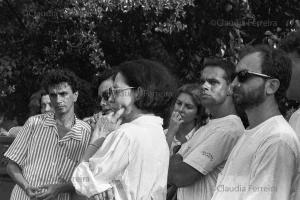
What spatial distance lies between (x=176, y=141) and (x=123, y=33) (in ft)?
12.3

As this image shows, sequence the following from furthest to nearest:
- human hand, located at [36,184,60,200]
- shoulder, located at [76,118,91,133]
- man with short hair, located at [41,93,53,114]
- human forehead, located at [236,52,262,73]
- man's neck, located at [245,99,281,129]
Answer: man with short hair, located at [41,93,53,114] → shoulder, located at [76,118,91,133] → human hand, located at [36,184,60,200] → human forehead, located at [236,52,262,73] → man's neck, located at [245,99,281,129]

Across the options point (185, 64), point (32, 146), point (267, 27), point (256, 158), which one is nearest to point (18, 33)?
point (185, 64)

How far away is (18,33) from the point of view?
9.97 m

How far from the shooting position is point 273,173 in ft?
11.4

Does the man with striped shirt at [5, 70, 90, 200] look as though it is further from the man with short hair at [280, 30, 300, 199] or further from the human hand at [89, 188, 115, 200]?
the man with short hair at [280, 30, 300, 199]

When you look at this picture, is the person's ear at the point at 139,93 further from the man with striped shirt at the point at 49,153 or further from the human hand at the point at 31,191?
the human hand at the point at 31,191

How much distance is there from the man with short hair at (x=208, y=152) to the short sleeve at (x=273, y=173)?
3.20 feet

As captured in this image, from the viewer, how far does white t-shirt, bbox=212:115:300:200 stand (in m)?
3.46

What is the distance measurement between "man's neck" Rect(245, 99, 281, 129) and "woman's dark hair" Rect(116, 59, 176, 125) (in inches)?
29.7

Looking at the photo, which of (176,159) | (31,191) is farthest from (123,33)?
(176,159)

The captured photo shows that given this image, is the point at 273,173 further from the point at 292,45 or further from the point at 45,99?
the point at 45,99

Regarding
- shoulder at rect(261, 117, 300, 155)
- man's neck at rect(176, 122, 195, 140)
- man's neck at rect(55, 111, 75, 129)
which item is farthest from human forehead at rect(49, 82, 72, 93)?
Answer: shoulder at rect(261, 117, 300, 155)

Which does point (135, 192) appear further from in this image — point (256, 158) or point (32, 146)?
point (32, 146)

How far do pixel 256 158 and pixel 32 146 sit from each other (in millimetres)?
2579
